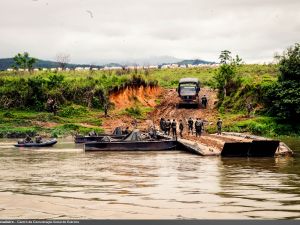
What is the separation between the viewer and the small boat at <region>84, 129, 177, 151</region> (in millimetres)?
34719

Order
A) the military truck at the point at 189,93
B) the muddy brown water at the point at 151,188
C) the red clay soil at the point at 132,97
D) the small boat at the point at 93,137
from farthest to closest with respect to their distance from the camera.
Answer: the red clay soil at the point at 132,97 → the military truck at the point at 189,93 → the small boat at the point at 93,137 → the muddy brown water at the point at 151,188

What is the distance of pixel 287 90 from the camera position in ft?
162

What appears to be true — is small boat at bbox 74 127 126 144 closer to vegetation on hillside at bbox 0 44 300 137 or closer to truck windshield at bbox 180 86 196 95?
vegetation on hillside at bbox 0 44 300 137

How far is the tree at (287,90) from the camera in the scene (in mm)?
48656

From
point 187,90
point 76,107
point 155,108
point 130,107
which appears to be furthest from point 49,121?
point 187,90

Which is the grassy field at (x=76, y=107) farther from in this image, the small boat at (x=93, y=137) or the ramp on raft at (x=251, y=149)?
the ramp on raft at (x=251, y=149)

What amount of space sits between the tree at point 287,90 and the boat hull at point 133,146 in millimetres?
17165

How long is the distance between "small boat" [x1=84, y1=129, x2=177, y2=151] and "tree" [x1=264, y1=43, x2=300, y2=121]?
17242 millimetres

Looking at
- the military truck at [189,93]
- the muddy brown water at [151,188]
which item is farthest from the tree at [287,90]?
the muddy brown water at [151,188]

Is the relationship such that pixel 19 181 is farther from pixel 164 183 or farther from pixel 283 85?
pixel 283 85

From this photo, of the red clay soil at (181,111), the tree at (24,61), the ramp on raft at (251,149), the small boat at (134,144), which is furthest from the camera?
the tree at (24,61)

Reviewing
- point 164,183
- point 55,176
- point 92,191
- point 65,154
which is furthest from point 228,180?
point 65,154

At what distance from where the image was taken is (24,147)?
3888cm

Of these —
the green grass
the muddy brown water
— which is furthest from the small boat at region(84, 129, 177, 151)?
the green grass
